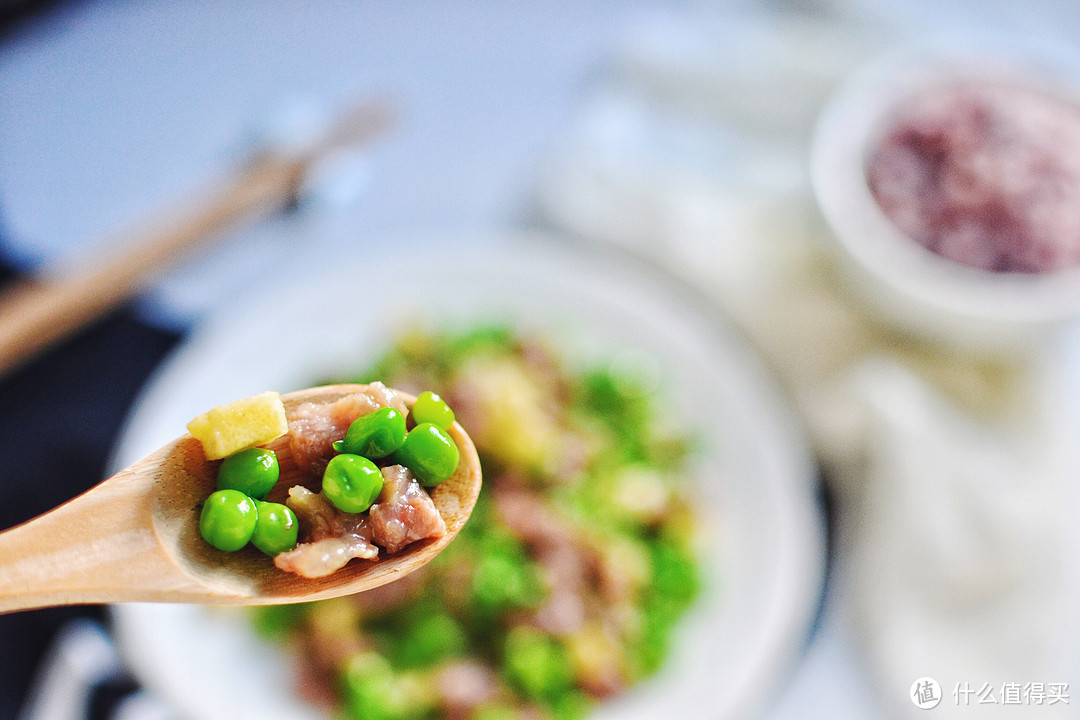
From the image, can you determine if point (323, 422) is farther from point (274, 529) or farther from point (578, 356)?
point (578, 356)

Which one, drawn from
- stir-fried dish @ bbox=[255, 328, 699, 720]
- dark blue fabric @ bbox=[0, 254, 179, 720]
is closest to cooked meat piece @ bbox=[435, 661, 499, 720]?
stir-fried dish @ bbox=[255, 328, 699, 720]

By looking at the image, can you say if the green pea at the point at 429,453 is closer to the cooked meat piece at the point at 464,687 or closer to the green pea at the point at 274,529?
the green pea at the point at 274,529

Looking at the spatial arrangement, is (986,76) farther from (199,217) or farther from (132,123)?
(132,123)

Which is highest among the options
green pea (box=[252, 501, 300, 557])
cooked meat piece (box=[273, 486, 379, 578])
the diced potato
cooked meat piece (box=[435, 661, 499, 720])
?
the diced potato

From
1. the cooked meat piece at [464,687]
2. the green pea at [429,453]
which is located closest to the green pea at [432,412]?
the green pea at [429,453]

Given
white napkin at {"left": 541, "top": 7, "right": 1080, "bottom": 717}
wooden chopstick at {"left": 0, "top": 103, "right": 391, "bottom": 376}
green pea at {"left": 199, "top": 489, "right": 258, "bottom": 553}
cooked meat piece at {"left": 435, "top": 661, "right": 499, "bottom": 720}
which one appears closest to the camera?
green pea at {"left": 199, "top": 489, "right": 258, "bottom": 553}

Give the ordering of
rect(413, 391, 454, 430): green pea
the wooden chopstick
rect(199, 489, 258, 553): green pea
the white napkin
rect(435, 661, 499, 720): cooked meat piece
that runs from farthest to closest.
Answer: the wooden chopstick, the white napkin, rect(435, 661, 499, 720): cooked meat piece, rect(413, 391, 454, 430): green pea, rect(199, 489, 258, 553): green pea

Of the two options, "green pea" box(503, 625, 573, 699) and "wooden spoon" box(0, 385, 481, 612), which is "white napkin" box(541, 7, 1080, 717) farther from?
"wooden spoon" box(0, 385, 481, 612)
